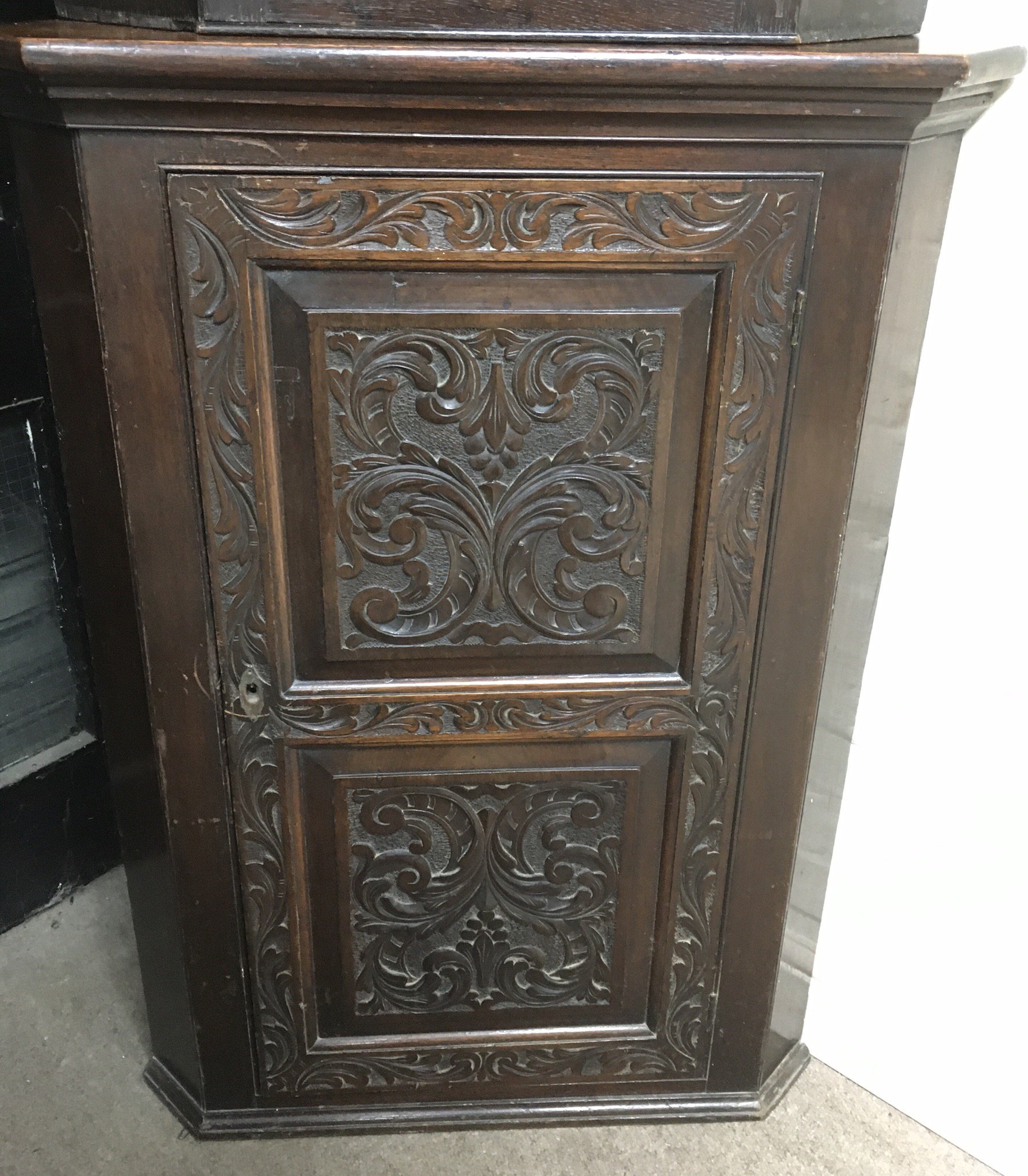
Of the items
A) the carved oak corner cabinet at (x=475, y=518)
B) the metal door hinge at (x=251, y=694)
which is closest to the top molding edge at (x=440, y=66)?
the carved oak corner cabinet at (x=475, y=518)

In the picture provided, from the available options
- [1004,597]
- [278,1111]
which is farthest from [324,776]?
[1004,597]

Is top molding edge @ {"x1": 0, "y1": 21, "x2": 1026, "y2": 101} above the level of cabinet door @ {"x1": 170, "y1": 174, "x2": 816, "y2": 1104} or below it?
above

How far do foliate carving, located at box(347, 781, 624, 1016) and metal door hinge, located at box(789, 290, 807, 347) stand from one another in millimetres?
577

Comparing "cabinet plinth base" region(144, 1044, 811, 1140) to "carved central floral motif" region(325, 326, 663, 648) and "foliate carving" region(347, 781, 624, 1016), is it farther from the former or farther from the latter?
"carved central floral motif" region(325, 326, 663, 648)

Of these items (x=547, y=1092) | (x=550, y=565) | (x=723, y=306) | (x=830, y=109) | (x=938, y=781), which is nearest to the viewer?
(x=830, y=109)

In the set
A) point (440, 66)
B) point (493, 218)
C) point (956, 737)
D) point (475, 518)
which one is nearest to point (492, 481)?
point (475, 518)

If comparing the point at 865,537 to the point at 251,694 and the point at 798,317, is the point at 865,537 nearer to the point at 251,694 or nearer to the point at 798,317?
the point at 798,317

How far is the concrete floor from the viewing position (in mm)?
1519

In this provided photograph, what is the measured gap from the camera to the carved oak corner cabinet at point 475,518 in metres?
1.04

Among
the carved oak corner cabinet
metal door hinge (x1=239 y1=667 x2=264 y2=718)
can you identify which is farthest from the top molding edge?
metal door hinge (x1=239 y1=667 x2=264 y2=718)

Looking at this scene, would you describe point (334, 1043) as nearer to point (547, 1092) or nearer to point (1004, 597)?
point (547, 1092)

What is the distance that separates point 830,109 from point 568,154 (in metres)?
0.25

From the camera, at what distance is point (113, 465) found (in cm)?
118

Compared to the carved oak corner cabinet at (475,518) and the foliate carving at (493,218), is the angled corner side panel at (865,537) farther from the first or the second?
the foliate carving at (493,218)
